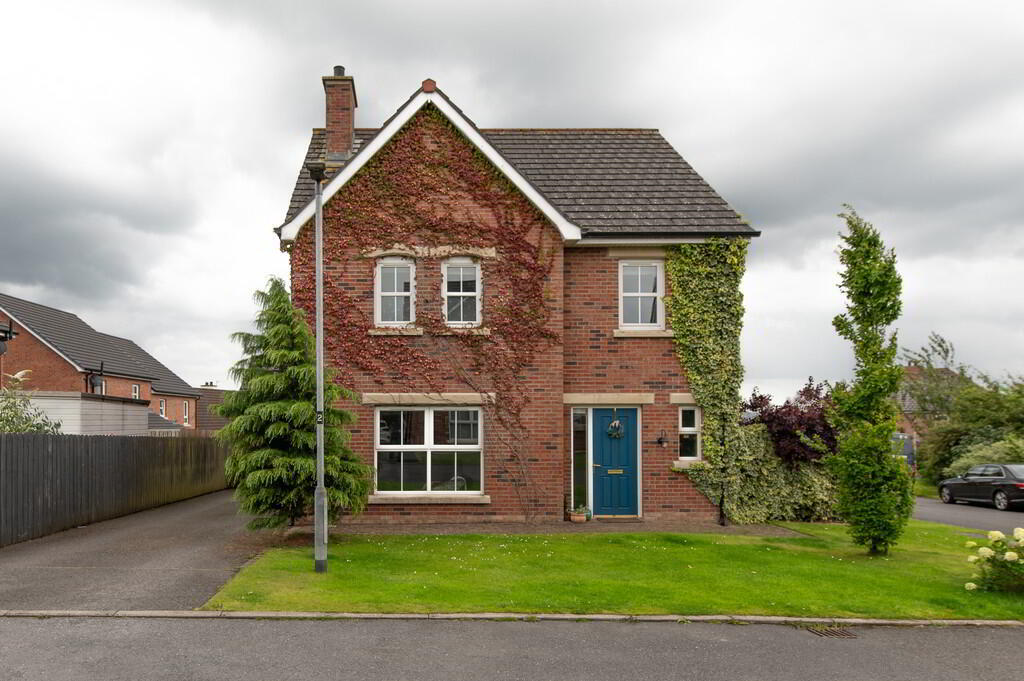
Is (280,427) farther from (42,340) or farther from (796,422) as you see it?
(42,340)

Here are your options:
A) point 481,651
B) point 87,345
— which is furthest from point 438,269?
point 87,345

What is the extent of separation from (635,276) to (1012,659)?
426 inches

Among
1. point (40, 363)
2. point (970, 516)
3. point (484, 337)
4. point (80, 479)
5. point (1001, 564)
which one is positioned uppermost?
point (40, 363)

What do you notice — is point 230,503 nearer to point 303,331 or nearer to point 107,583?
point 303,331

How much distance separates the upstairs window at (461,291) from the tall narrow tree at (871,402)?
7.23 meters

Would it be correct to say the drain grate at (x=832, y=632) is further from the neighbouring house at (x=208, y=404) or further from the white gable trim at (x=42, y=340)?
the neighbouring house at (x=208, y=404)

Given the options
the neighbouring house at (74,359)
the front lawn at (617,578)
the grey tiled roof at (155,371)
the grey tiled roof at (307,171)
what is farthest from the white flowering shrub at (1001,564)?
the grey tiled roof at (155,371)

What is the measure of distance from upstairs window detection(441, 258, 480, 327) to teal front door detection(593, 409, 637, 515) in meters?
3.62

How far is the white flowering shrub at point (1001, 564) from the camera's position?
32.5 ft

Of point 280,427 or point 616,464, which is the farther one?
point 616,464

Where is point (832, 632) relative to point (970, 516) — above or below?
above

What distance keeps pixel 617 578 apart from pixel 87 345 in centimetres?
3876

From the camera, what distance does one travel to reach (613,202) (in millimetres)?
17703

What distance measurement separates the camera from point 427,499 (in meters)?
15.8
